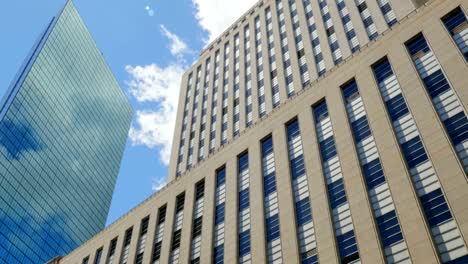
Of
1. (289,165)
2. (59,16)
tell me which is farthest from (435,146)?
(59,16)

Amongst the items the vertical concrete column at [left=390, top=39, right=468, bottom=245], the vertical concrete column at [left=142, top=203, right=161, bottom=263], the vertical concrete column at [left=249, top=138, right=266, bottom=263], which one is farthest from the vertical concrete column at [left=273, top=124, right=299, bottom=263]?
the vertical concrete column at [left=142, top=203, right=161, bottom=263]

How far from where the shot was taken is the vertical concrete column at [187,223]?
45778 mm

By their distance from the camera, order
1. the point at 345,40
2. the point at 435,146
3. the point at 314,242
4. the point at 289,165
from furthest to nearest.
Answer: the point at 345,40
the point at 289,165
the point at 314,242
the point at 435,146

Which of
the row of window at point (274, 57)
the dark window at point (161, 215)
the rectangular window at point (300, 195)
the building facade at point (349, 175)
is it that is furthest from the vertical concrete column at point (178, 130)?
the rectangular window at point (300, 195)

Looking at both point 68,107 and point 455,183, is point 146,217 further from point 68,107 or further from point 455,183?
point 68,107

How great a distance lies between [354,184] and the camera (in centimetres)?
3497

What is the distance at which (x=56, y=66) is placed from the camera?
145500 millimetres

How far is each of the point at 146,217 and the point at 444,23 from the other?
123ft

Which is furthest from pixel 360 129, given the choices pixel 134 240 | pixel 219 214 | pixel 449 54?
pixel 134 240

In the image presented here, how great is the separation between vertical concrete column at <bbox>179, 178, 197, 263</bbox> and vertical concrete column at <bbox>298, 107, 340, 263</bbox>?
14667mm

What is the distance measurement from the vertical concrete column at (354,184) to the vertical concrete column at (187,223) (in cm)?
1791

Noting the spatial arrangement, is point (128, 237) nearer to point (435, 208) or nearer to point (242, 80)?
point (242, 80)

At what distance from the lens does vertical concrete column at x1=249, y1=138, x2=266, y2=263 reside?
3856cm

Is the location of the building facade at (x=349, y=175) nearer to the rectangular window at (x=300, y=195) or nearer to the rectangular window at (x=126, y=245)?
the rectangular window at (x=300, y=195)
